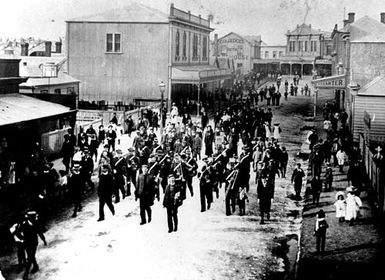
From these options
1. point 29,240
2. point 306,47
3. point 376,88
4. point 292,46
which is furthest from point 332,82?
point 292,46

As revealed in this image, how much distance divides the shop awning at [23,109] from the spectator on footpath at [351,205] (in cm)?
1052

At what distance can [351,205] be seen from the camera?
13.5 meters

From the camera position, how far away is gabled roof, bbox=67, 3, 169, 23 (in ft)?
130

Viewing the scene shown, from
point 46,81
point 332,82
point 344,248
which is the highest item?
point 332,82

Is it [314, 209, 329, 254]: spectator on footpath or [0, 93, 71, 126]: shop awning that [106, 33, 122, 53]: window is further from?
[314, 209, 329, 254]: spectator on footpath

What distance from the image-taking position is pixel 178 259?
10758 mm

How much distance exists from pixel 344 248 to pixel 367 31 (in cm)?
2336

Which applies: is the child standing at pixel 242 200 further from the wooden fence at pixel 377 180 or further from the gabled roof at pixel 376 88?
the gabled roof at pixel 376 88

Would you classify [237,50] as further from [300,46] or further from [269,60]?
[300,46]

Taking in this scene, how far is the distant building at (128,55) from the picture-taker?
3988 cm

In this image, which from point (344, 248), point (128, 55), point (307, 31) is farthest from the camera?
point (307, 31)

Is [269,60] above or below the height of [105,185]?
above

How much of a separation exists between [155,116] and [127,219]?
17060mm

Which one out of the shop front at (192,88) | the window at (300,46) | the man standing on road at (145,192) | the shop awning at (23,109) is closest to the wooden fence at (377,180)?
the man standing on road at (145,192)
